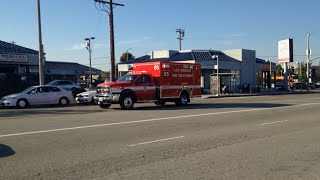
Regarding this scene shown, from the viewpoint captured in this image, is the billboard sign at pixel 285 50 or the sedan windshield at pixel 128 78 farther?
the billboard sign at pixel 285 50

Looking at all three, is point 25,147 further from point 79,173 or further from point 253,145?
point 253,145

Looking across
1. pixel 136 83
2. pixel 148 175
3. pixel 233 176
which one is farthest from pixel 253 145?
pixel 136 83

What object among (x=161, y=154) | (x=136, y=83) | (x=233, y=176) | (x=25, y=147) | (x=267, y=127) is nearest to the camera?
(x=233, y=176)

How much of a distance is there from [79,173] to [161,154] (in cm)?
232

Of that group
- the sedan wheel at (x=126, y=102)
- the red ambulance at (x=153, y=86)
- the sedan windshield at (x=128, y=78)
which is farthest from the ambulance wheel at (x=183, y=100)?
the sedan wheel at (x=126, y=102)

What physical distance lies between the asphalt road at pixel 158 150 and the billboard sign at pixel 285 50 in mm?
47277

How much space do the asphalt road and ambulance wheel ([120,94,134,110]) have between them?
20.8 feet

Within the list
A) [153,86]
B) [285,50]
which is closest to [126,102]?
[153,86]

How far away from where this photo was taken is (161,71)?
23.9 m

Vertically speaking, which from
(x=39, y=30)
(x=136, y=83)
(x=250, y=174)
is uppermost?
(x=39, y=30)

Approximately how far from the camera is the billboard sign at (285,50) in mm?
60375

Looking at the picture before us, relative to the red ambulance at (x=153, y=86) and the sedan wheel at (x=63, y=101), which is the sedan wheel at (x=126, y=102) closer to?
the red ambulance at (x=153, y=86)

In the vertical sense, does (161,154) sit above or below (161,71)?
below

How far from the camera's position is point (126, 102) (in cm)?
2191
